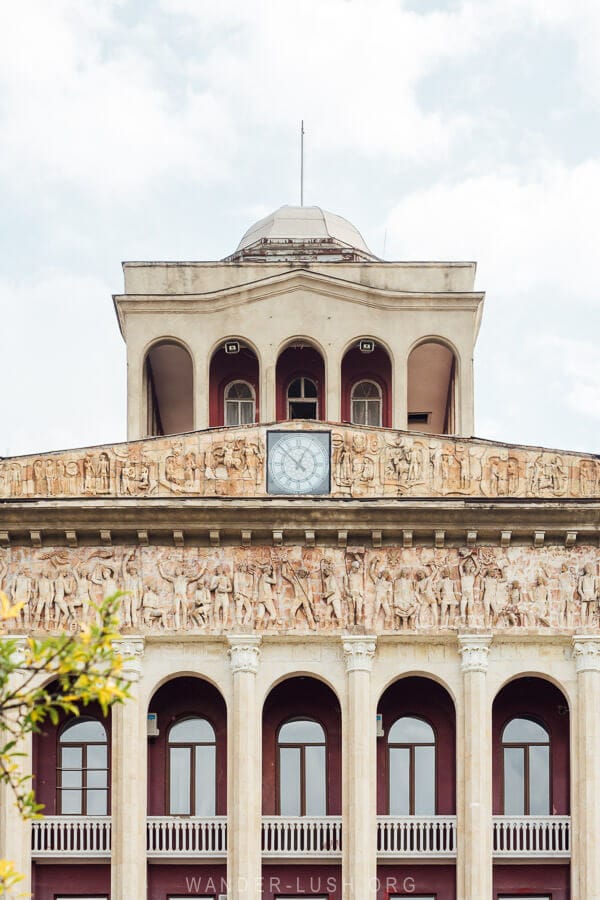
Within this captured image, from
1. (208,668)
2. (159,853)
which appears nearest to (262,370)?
(208,668)

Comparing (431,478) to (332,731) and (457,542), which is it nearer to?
(457,542)

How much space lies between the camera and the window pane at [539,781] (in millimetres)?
33125

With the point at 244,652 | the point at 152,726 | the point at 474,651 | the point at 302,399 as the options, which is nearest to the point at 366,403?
the point at 302,399

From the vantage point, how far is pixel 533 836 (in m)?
32.4

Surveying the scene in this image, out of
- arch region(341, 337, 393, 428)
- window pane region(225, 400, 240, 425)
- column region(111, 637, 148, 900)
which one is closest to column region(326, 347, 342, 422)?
arch region(341, 337, 393, 428)

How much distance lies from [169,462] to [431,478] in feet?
15.2

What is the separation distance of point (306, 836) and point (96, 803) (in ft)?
12.4

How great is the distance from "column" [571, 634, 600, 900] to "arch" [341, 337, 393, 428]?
840 centimetres

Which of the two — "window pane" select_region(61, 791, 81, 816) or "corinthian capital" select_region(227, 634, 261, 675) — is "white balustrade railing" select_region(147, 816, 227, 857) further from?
"corinthian capital" select_region(227, 634, 261, 675)

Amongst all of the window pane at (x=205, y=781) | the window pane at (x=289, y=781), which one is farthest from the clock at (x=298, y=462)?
the window pane at (x=205, y=781)

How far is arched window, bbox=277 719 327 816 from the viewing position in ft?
109

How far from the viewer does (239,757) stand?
3191cm

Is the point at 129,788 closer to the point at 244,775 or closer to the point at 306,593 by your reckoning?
the point at 244,775

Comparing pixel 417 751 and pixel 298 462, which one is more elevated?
pixel 298 462
